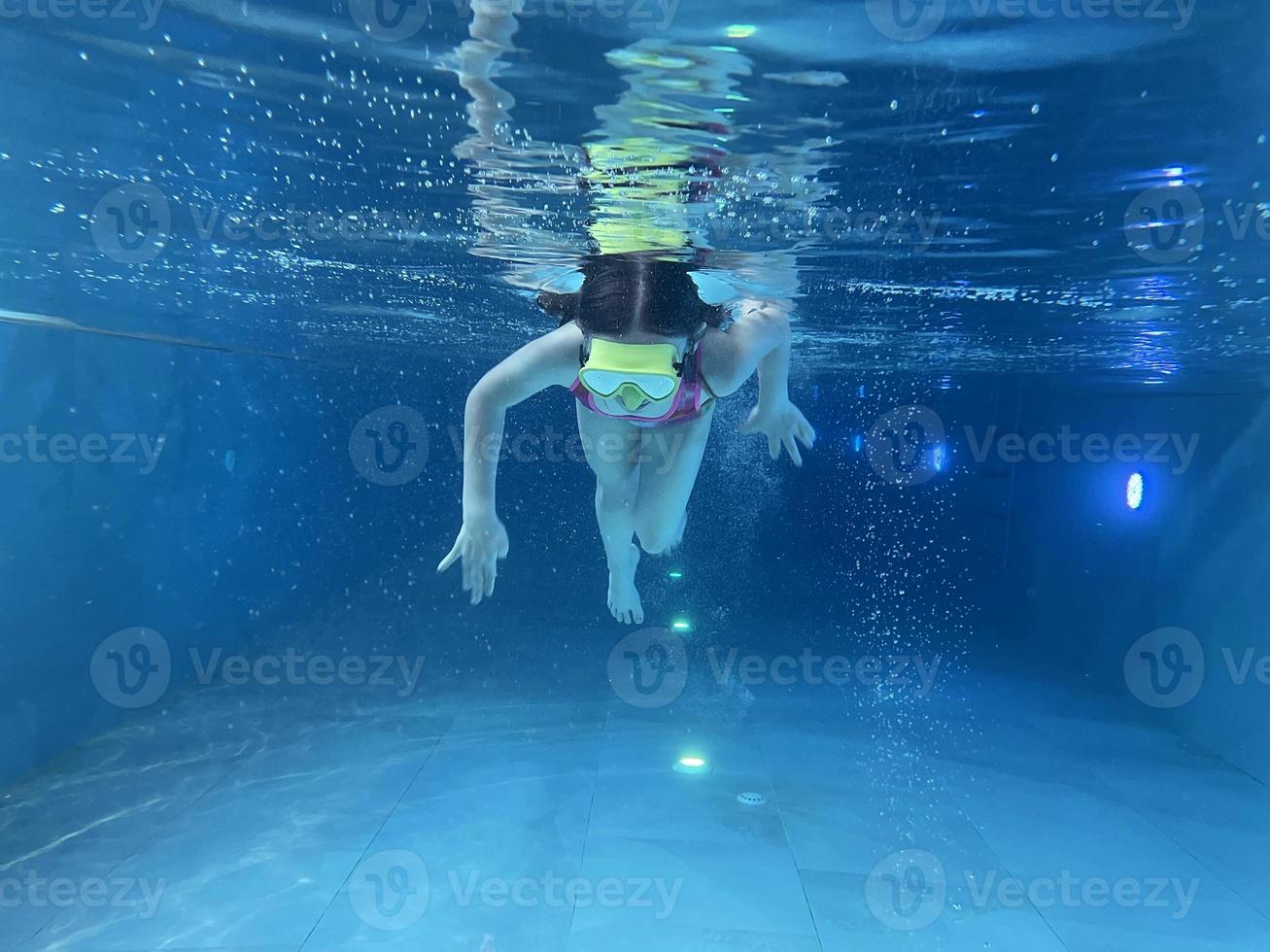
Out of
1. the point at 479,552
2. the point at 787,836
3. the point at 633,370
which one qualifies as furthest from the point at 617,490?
the point at 787,836

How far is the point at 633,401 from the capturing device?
6293 millimetres

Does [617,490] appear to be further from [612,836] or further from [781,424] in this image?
[612,836]

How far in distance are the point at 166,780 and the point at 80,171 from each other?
6.96 metres

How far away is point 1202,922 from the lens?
297 inches

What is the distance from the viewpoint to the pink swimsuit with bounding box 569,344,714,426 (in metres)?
6.71

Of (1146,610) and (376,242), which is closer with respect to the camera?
(376,242)

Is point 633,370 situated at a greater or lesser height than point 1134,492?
greater

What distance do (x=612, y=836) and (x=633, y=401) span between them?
498 cm

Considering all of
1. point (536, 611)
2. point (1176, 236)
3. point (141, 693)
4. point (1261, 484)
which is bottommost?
point (536, 611)

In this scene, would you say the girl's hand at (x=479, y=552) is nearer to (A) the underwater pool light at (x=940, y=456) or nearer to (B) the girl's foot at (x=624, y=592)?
(B) the girl's foot at (x=624, y=592)

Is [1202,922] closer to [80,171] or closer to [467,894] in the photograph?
[467,894]

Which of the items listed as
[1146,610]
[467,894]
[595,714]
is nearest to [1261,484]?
[1146,610]

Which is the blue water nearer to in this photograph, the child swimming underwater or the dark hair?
the dark hair

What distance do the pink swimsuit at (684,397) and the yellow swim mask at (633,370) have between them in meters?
0.28
